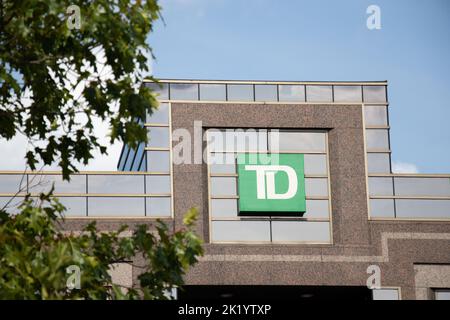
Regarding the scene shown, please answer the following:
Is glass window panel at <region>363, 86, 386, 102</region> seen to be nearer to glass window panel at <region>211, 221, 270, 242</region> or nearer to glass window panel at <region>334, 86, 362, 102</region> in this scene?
glass window panel at <region>334, 86, 362, 102</region>

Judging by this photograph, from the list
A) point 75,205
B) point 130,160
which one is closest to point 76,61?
point 75,205

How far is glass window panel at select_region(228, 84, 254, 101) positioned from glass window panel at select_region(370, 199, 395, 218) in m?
7.02

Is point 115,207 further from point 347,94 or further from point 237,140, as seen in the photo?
point 347,94

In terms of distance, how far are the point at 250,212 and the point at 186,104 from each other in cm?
550

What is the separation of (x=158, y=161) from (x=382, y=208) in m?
9.86

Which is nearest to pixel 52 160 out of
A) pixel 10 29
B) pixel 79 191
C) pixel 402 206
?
pixel 10 29

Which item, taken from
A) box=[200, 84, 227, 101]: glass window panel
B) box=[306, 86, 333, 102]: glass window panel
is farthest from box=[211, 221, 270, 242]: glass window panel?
box=[306, 86, 333, 102]: glass window panel

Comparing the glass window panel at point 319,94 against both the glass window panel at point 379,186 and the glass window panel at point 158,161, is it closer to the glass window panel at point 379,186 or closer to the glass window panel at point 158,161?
the glass window panel at point 379,186

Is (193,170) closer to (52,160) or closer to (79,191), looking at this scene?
(79,191)

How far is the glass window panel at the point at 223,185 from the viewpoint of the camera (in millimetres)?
38781

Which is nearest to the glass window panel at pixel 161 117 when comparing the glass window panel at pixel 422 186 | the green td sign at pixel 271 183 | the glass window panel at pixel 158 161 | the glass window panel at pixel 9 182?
the glass window panel at pixel 158 161

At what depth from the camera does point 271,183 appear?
3838cm

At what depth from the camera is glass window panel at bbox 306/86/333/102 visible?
40219 millimetres

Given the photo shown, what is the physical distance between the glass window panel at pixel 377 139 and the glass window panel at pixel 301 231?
404cm
